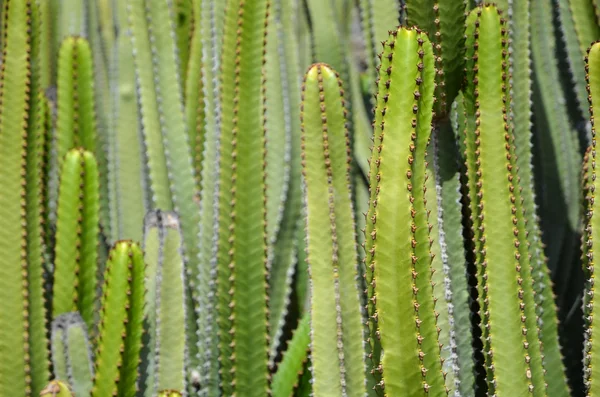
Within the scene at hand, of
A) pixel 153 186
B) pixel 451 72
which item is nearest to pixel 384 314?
pixel 451 72

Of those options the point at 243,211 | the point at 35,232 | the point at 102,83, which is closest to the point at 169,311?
the point at 243,211

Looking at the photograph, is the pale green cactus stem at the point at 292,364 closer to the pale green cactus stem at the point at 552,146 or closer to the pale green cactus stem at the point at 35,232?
the pale green cactus stem at the point at 35,232

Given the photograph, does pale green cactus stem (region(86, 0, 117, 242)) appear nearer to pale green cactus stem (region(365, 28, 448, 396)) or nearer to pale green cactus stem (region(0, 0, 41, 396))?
pale green cactus stem (region(0, 0, 41, 396))

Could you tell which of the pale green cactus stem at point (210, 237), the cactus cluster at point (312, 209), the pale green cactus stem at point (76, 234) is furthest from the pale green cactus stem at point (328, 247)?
the pale green cactus stem at point (76, 234)

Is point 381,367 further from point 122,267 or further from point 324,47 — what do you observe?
point 324,47

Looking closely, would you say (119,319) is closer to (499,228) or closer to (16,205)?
(16,205)
